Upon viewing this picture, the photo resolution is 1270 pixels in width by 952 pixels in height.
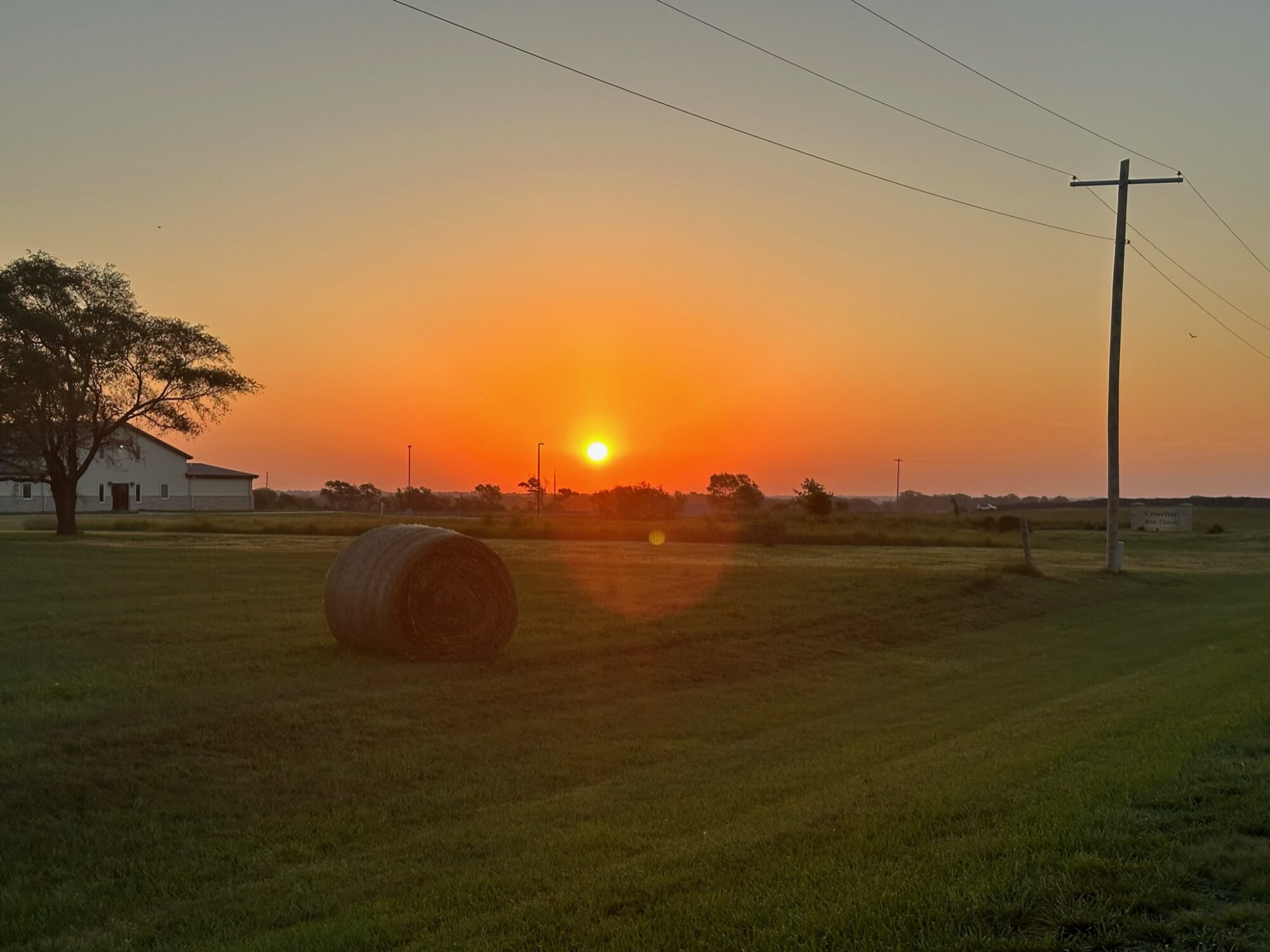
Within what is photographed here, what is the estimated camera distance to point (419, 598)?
15578 mm

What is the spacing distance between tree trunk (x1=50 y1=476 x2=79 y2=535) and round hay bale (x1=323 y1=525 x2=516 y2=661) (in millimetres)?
34729

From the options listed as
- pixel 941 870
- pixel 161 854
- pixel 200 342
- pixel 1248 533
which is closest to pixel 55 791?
pixel 161 854

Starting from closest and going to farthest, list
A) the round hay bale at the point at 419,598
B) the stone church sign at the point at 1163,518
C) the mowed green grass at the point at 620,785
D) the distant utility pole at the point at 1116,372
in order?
the mowed green grass at the point at 620,785
the round hay bale at the point at 419,598
the distant utility pole at the point at 1116,372
the stone church sign at the point at 1163,518

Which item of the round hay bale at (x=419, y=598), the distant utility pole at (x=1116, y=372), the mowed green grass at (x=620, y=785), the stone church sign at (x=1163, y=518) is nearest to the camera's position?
the mowed green grass at (x=620, y=785)

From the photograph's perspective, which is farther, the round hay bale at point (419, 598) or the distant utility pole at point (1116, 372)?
the distant utility pole at point (1116, 372)

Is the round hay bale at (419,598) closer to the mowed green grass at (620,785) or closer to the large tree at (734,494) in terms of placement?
the mowed green grass at (620,785)

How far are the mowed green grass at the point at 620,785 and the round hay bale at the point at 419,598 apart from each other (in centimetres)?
52

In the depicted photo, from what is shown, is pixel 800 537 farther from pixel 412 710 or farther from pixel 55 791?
pixel 55 791

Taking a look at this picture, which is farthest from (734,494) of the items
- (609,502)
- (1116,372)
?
(1116,372)

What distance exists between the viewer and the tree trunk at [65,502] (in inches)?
1813

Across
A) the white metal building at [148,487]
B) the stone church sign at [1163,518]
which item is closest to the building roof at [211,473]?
the white metal building at [148,487]

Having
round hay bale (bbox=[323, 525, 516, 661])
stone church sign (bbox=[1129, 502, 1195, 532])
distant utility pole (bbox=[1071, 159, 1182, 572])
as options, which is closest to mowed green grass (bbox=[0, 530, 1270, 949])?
round hay bale (bbox=[323, 525, 516, 661])

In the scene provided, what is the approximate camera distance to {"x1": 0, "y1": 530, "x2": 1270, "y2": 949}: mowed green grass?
225 inches

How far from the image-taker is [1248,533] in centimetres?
7244
